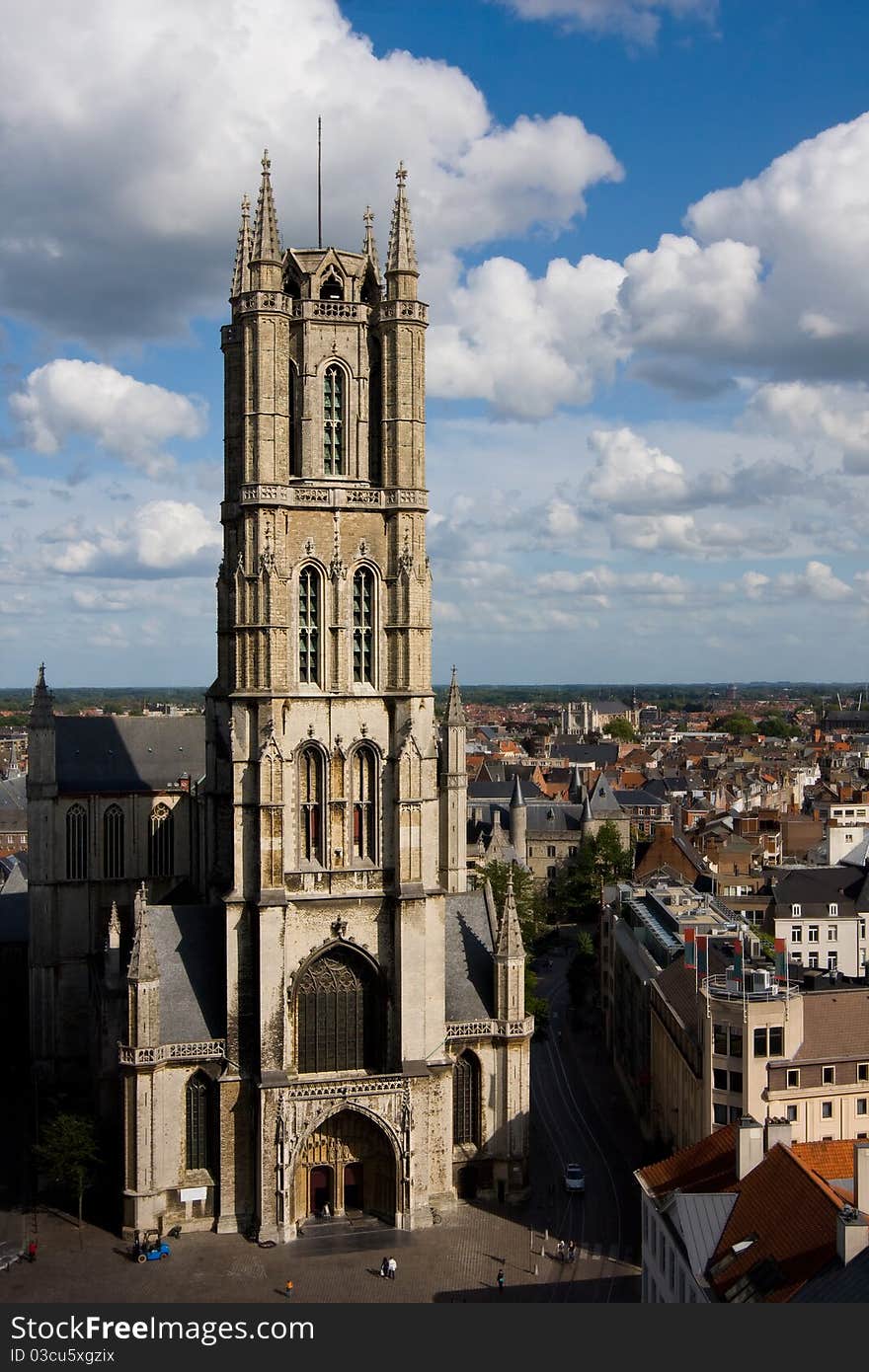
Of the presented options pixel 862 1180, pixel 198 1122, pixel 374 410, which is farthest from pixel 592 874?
pixel 862 1180

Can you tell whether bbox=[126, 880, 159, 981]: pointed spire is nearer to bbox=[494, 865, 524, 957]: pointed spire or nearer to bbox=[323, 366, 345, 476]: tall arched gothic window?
bbox=[494, 865, 524, 957]: pointed spire

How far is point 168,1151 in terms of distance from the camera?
184ft

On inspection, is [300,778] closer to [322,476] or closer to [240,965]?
[240,965]

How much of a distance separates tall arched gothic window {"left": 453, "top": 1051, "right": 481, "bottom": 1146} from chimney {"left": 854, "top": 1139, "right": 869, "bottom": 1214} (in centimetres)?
2521

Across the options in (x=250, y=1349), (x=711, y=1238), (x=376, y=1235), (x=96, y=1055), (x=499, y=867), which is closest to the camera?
(x=250, y=1349)

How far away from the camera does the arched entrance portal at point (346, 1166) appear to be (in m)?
57.1

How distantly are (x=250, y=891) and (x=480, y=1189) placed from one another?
17808 millimetres

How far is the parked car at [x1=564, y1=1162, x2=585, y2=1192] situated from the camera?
196 feet

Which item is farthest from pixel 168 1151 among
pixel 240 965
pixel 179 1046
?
pixel 240 965

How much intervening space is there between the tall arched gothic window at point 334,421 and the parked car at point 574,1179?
114ft

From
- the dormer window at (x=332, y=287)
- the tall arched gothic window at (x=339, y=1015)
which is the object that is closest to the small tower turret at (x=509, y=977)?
the tall arched gothic window at (x=339, y=1015)

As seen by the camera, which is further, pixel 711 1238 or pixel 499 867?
pixel 499 867

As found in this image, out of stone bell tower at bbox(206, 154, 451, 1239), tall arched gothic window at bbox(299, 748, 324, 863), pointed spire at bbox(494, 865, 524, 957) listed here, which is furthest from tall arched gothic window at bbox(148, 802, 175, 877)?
pointed spire at bbox(494, 865, 524, 957)

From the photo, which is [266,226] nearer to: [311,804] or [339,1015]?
[311,804]
